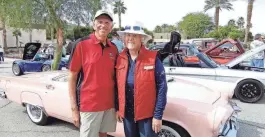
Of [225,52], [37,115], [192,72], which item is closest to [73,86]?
[37,115]

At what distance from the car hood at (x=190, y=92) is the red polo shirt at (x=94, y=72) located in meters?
1.08

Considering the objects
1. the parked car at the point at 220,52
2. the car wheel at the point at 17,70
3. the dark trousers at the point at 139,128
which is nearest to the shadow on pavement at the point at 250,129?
the dark trousers at the point at 139,128

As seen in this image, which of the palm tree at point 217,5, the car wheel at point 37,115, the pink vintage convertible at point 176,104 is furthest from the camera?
the palm tree at point 217,5

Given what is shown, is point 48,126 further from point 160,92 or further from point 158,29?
point 158,29

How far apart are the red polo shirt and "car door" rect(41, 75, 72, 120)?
141 centimetres

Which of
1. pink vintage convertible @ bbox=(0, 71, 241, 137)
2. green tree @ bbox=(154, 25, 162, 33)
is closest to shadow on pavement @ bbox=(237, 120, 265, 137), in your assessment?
pink vintage convertible @ bbox=(0, 71, 241, 137)

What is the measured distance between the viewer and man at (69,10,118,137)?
8.07ft

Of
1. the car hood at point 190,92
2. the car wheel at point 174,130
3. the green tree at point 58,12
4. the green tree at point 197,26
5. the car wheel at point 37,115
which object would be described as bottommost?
the car wheel at point 37,115

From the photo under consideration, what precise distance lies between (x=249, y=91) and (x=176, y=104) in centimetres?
401

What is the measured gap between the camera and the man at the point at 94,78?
8.07 ft

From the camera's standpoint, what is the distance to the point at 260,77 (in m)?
6.31

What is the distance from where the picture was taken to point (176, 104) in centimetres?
314

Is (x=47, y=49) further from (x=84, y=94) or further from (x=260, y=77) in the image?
(x=84, y=94)

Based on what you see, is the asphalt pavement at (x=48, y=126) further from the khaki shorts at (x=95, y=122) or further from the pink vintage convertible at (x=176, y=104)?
the khaki shorts at (x=95, y=122)
